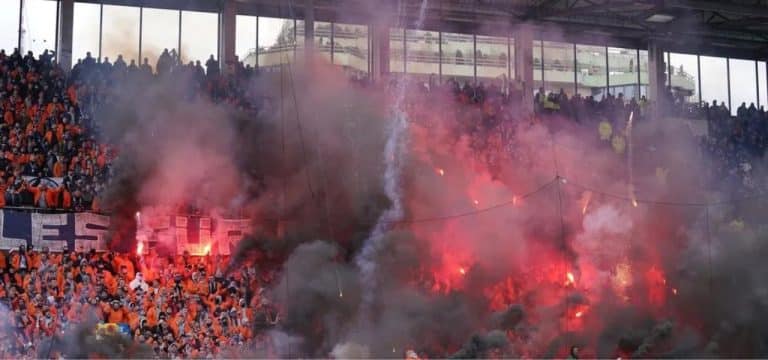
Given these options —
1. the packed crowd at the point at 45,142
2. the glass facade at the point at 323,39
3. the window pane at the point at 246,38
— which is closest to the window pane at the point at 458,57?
the glass facade at the point at 323,39

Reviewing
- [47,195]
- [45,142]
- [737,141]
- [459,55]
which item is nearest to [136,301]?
[47,195]

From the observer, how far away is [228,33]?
80.1ft

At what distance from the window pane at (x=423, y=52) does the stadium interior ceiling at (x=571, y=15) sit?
1.82 feet

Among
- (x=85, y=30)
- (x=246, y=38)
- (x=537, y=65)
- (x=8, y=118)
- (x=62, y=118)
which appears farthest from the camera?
(x=537, y=65)

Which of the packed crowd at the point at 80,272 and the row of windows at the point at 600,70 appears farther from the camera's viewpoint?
the row of windows at the point at 600,70

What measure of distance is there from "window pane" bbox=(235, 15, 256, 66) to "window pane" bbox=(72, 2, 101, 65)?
3690 millimetres

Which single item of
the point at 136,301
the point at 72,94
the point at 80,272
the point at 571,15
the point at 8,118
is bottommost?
the point at 136,301

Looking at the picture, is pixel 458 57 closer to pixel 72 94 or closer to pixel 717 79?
pixel 717 79

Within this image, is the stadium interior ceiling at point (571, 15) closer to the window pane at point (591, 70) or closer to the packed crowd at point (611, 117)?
the window pane at point (591, 70)

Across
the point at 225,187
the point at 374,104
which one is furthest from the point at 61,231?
the point at 374,104

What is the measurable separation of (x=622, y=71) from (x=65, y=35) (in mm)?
17376

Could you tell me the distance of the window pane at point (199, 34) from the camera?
25.0 meters

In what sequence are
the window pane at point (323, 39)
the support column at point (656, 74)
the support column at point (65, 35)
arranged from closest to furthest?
the support column at point (65, 35) → the window pane at point (323, 39) → the support column at point (656, 74)

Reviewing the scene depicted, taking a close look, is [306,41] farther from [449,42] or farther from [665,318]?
[665,318]
